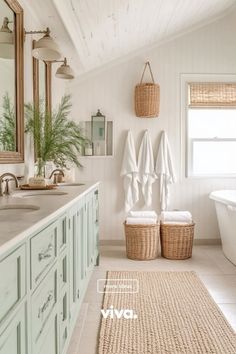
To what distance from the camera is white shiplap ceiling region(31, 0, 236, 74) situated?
2.91 metres

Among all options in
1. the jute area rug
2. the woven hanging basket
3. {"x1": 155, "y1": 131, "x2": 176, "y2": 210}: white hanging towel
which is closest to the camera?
the jute area rug

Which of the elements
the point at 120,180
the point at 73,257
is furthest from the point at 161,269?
the point at 73,257

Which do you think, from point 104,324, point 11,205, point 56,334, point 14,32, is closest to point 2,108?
point 14,32

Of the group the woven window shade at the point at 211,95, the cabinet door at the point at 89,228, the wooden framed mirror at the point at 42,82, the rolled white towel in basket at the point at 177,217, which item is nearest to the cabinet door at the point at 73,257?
the cabinet door at the point at 89,228

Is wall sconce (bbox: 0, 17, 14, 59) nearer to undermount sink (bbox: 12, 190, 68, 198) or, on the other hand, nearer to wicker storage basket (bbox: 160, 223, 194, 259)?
undermount sink (bbox: 12, 190, 68, 198)

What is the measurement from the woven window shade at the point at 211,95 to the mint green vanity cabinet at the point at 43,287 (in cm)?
283

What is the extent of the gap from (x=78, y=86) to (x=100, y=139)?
29.0 inches

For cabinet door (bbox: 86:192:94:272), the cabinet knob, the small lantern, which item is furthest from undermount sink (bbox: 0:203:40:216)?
the small lantern

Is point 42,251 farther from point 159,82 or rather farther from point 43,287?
point 159,82

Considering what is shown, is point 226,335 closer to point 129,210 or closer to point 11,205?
point 11,205

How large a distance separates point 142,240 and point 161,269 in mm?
421

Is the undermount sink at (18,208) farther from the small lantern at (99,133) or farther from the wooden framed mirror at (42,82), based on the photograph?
the small lantern at (99,133)

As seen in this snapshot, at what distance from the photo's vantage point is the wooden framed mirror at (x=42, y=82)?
10.4 feet

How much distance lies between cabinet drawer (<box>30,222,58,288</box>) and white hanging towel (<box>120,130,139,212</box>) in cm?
298
